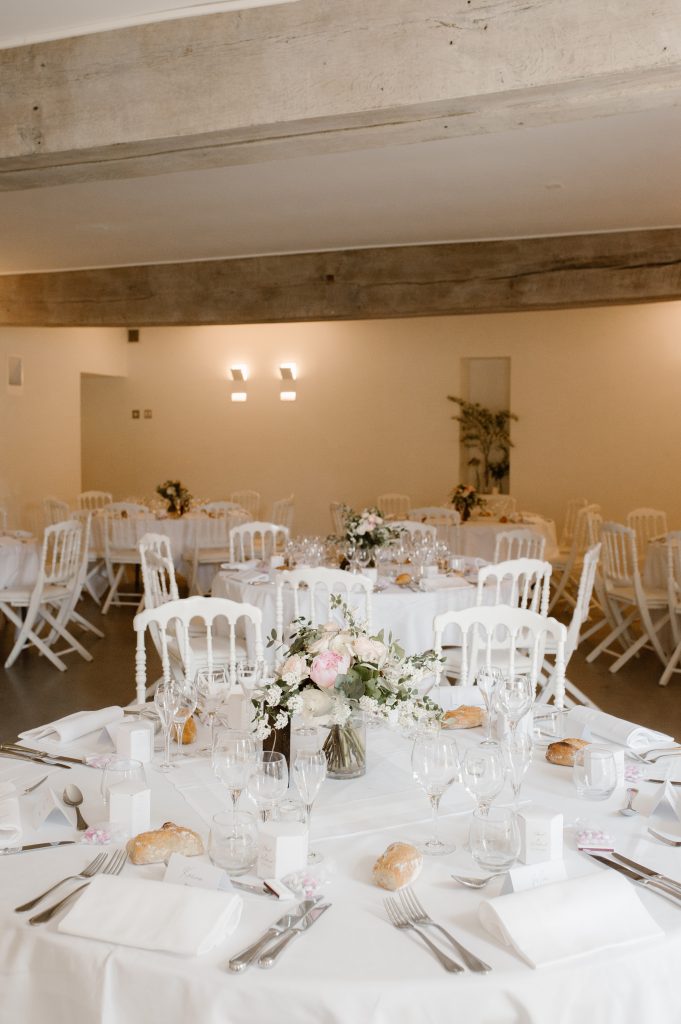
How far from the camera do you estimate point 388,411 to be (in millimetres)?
11539

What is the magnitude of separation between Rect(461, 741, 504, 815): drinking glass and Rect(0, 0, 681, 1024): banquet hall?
5.1 inches

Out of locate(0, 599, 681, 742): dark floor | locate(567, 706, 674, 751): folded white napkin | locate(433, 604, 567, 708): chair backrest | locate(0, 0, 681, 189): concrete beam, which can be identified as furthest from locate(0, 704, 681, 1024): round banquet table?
locate(0, 599, 681, 742): dark floor

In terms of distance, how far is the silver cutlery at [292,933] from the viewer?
54.1 inches

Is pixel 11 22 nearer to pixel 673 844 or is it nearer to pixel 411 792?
pixel 411 792

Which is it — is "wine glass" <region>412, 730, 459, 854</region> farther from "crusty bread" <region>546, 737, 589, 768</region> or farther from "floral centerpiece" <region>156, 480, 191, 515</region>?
"floral centerpiece" <region>156, 480, 191, 515</region>

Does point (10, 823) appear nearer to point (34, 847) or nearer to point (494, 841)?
point (34, 847)

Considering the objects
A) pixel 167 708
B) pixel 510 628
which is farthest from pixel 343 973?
pixel 510 628

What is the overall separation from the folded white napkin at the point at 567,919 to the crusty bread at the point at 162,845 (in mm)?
567

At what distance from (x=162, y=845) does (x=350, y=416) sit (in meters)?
10.2

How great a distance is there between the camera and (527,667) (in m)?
4.41

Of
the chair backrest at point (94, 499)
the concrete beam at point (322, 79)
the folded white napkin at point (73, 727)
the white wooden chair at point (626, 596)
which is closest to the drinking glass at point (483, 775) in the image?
the folded white napkin at point (73, 727)

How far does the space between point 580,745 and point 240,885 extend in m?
1.01

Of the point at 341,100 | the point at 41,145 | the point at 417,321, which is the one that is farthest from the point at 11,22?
the point at 417,321

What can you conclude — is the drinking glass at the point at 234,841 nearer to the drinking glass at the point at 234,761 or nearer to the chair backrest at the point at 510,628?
the drinking glass at the point at 234,761
